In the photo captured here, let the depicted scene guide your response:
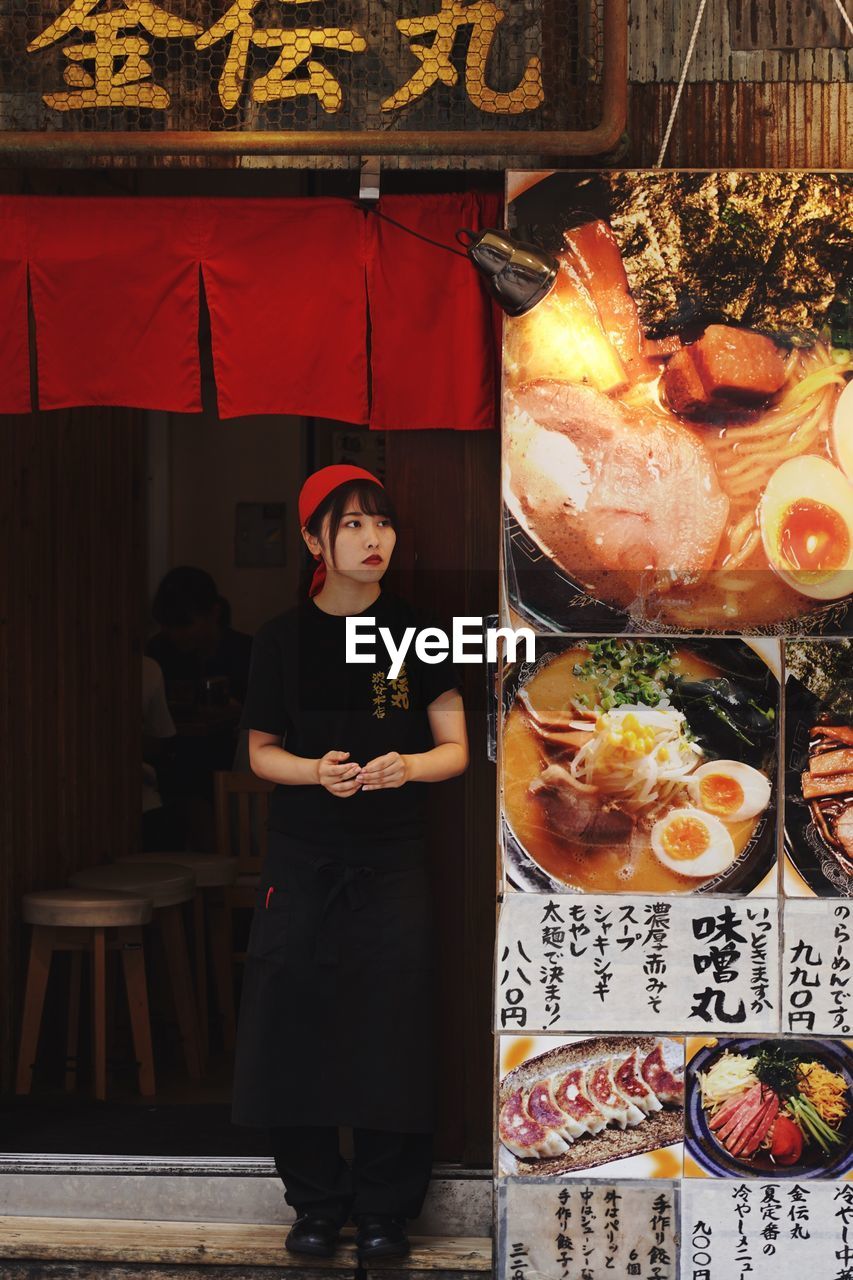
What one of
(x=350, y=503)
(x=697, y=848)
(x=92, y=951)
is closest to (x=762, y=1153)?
(x=697, y=848)

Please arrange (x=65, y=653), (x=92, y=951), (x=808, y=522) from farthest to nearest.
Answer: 1. (x=65, y=653)
2. (x=92, y=951)
3. (x=808, y=522)

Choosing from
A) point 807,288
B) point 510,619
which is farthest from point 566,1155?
point 807,288

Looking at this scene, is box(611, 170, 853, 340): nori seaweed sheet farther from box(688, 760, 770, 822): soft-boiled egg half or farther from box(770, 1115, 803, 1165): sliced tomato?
box(770, 1115, 803, 1165): sliced tomato

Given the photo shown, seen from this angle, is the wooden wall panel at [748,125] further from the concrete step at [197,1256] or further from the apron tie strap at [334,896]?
the concrete step at [197,1256]

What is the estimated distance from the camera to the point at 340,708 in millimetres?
5434

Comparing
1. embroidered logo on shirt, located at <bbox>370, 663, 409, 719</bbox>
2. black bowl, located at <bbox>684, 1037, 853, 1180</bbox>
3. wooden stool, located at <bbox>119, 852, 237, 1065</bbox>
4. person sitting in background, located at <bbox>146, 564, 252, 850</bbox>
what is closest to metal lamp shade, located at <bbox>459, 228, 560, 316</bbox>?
embroidered logo on shirt, located at <bbox>370, 663, 409, 719</bbox>

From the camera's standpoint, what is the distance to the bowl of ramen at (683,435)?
5102 millimetres

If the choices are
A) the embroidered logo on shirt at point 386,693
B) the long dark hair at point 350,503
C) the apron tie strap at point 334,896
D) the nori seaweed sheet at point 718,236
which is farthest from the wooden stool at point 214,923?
the nori seaweed sheet at point 718,236

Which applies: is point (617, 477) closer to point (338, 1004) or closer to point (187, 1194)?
point (338, 1004)

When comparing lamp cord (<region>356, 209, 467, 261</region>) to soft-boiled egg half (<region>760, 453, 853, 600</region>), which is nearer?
soft-boiled egg half (<region>760, 453, 853, 600</region>)

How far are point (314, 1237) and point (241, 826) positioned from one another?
3.37 m

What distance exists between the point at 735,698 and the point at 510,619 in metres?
0.81

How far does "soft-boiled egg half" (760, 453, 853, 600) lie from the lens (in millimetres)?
5090

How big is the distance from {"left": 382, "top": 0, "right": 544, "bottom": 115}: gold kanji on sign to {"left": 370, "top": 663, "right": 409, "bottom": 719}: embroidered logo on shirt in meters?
2.04
